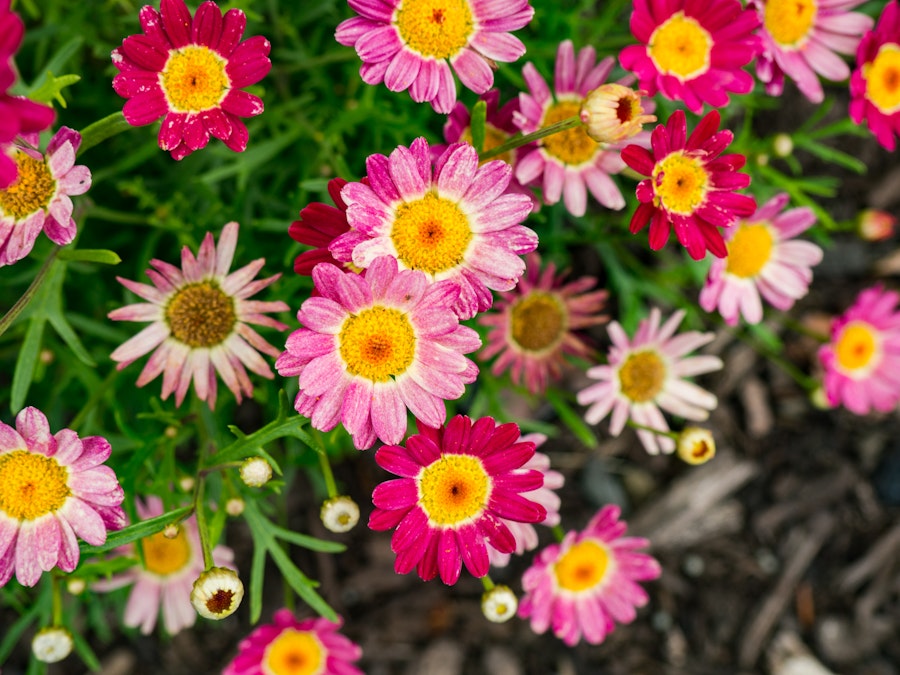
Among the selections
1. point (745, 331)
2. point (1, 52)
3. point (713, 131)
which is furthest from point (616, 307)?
point (1, 52)

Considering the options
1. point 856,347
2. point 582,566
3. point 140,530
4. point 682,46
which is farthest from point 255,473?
point 856,347

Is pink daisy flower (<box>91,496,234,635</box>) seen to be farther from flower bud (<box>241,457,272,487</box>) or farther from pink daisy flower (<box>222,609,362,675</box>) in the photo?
flower bud (<box>241,457,272,487</box>)

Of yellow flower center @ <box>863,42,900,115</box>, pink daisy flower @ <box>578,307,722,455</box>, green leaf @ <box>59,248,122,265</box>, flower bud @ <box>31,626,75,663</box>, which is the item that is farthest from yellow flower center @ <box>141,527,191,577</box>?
yellow flower center @ <box>863,42,900,115</box>

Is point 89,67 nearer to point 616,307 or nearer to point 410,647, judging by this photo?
point 616,307

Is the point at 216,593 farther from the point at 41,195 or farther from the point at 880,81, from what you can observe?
the point at 880,81

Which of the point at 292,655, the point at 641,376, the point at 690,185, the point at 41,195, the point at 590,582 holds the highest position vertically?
the point at 690,185
